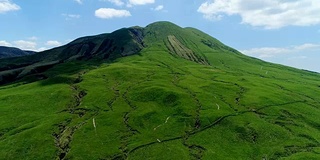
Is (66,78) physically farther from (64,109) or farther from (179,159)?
(179,159)

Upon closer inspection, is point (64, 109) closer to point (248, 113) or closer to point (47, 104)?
point (47, 104)

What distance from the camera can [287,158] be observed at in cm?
9625

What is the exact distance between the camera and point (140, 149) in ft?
329

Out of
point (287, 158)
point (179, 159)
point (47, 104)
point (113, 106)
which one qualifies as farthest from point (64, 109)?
point (287, 158)

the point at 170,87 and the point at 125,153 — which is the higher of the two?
the point at 170,87

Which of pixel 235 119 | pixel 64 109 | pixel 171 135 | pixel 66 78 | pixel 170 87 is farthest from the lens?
pixel 66 78

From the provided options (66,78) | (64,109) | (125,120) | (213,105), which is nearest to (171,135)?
(125,120)

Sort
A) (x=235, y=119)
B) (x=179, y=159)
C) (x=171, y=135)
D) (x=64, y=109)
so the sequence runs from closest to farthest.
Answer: (x=179, y=159) < (x=171, y=135) < (x=235, y=119) < (x=64, y=109)

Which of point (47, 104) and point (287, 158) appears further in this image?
point (47, 104)

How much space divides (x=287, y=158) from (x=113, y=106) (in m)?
74.1

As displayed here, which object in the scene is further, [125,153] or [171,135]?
[171,135]

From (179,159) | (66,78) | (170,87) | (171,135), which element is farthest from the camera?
(66,78)

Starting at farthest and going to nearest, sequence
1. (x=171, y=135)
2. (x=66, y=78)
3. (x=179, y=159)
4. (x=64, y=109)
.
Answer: (x=66, y=78) < (x=64, y=109) < (x=171, y=135) < (x=179, y=159)

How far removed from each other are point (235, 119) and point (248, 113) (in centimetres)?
1066
